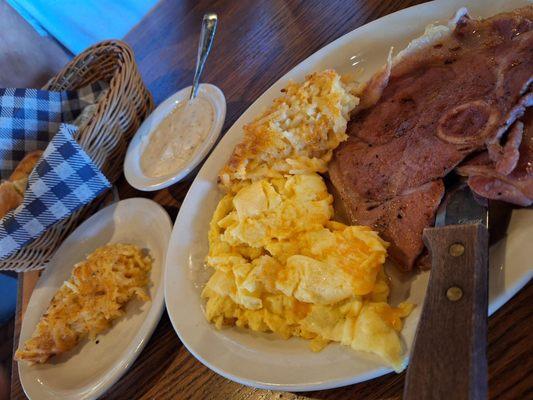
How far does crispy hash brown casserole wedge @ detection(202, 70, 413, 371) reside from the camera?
137 cm

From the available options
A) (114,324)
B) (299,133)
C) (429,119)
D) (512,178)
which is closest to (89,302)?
(114,324)

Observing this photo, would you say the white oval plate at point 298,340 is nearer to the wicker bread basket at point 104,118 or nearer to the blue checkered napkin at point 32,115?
the wicker bread basket at point 104,118

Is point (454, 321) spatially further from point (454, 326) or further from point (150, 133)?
point (150, 133)

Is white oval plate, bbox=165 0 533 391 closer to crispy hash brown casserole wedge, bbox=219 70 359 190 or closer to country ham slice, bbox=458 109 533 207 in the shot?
country ham slice, bbox=458 109 533 207

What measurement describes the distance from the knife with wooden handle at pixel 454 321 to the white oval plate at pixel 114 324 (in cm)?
122

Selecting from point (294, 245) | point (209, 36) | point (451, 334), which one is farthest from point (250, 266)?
point (209, 36)

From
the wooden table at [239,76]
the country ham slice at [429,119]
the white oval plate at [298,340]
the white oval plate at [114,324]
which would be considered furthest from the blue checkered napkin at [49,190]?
the country ham slice at [429,119]

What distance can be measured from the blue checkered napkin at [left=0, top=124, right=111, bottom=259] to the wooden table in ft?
1.43

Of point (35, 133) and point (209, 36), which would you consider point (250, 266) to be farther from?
point (35, 133)

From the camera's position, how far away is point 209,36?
253 centimetres

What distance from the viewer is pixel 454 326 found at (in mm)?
956

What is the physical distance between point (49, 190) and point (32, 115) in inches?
35.2

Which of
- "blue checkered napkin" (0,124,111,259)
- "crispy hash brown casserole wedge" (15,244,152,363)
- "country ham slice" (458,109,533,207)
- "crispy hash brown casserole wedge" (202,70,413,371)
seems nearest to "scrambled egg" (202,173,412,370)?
"crispy hash brown casserole wedge" (202,70,413,371)

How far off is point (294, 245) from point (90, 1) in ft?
14.9
